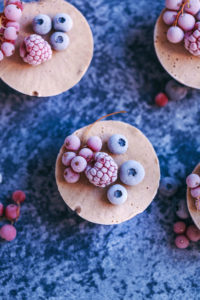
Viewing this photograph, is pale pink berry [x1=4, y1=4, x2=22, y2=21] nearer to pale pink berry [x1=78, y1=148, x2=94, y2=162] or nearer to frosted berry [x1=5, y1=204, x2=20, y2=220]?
pale pink berry [x1=78, y1=148, x2=94, y2=162]

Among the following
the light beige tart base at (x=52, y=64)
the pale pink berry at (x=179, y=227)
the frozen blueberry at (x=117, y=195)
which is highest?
the light beige tart base at (x=52, y=64)

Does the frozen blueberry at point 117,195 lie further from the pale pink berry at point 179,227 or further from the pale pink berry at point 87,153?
the pale pink berry at point 179,227

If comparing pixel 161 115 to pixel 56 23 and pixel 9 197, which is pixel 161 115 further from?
pixel 9 197

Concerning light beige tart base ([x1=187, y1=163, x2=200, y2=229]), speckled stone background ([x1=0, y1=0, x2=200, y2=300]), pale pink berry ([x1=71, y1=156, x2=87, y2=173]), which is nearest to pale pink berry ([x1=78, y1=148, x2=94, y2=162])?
pale pink berry ([x1=71, y1=156, x2=87, y2=173])

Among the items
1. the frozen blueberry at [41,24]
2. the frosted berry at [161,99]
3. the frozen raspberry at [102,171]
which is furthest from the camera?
the frosted berry at [161,99]

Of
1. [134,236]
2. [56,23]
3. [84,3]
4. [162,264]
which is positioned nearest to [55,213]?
[134,236]

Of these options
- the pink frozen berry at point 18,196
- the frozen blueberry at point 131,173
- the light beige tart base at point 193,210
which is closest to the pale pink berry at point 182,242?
the light beige tart base at point 193,210

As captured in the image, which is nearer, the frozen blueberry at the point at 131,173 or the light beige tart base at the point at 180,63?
the frozen blueberry at the point at 131,173
